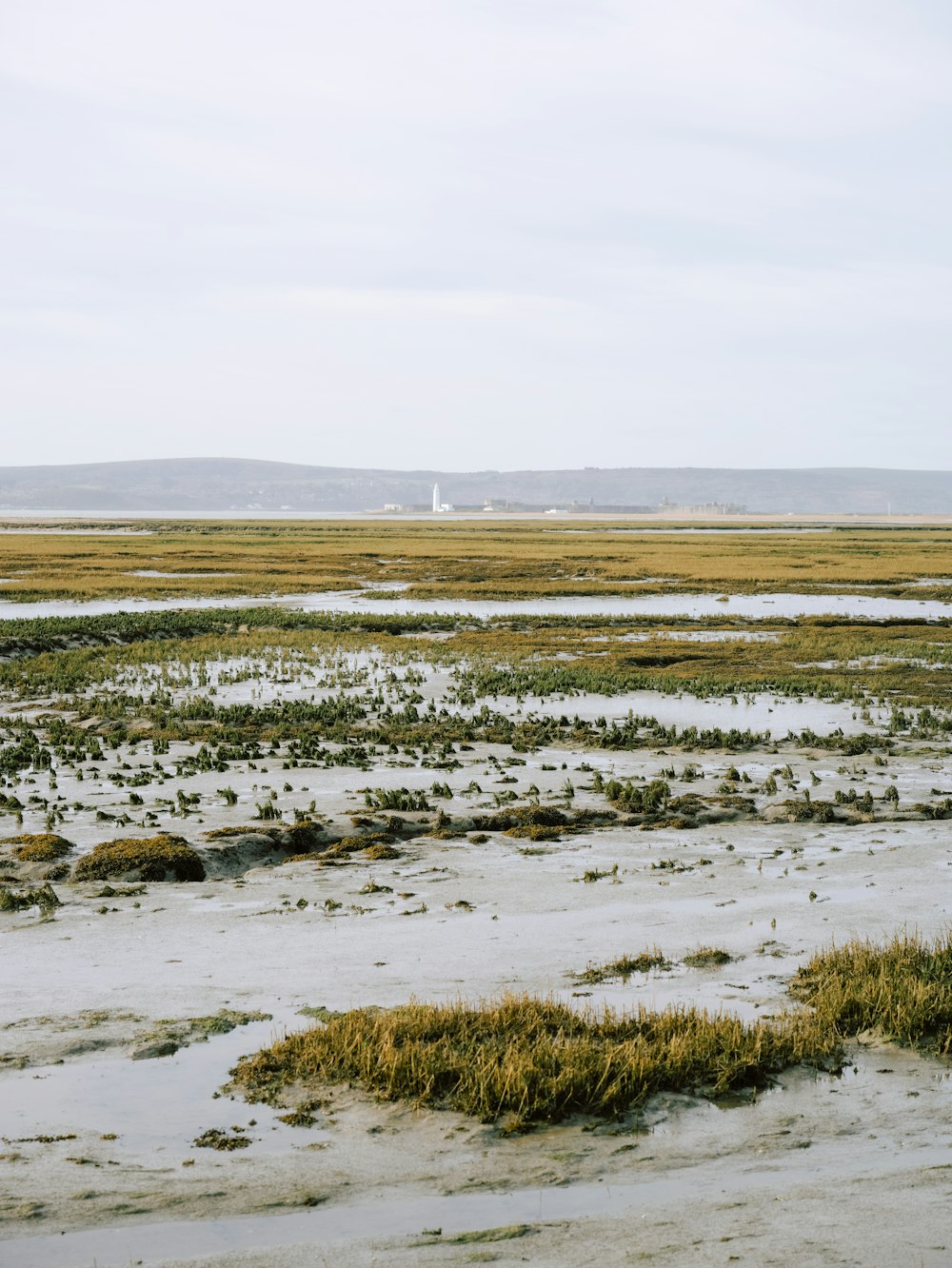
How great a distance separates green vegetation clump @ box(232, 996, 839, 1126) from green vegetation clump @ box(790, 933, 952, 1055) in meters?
0.37

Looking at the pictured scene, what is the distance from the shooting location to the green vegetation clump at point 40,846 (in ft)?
47.7

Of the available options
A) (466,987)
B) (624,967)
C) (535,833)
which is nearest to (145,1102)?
(466,987)

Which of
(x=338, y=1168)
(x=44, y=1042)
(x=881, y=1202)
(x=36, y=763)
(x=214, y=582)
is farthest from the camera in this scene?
(x=214, y=582)

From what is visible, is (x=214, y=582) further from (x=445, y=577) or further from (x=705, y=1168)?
(x=705, y=1168)

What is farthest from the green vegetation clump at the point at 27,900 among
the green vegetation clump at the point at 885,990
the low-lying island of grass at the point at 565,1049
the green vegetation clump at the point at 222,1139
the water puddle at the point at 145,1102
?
the green vegetation clump at the point at 885,990

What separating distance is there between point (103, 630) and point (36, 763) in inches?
789

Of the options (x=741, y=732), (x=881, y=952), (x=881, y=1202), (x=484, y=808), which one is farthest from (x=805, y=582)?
(x=881, y=1202)

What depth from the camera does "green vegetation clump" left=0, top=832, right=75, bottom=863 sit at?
1454 centimetres

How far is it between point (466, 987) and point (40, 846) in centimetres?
632

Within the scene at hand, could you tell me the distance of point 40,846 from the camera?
582 inches

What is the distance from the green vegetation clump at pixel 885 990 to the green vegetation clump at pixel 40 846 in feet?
27.6

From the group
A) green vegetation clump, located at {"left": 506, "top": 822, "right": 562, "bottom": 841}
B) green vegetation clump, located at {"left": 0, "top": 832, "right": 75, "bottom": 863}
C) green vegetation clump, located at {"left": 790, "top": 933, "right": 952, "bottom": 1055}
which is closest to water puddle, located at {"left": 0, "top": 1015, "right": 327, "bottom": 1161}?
green vegetation clump, located at {"left": 790, "top": 933, "right": 952, "bottom": 1055}

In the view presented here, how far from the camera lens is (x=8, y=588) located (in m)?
55.4

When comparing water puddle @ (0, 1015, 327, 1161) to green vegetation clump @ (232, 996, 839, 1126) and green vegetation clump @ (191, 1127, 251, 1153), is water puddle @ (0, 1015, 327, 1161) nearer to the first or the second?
green vegetation clump @ (191, 1127, 251, 1153)
